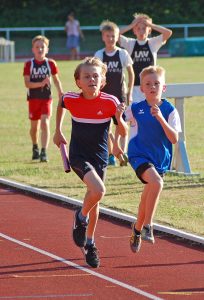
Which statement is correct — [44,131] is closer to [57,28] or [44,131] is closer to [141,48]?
[141,48]

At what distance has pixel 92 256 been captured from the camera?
10.1 metres

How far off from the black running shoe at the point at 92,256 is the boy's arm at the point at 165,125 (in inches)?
48.6

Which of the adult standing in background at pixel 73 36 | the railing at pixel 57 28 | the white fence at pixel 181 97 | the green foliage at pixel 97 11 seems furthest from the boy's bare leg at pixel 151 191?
the green foliage at pixel 97 11

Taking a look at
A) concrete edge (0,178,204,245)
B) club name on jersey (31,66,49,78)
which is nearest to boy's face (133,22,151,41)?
club name on jersey (31,66,49,78)

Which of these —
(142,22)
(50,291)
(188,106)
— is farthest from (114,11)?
(50,291)

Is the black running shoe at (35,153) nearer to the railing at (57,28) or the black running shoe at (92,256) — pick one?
the black running shoe at (92,256)

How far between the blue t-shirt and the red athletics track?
0.89 metres

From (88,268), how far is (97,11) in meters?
49.8

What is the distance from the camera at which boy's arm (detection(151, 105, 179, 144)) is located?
33.2ft

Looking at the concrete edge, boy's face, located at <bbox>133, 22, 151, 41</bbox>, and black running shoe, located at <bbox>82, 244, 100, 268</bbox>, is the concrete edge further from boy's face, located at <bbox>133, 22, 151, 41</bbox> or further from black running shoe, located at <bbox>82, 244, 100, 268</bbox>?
boy's face, located at <bbox>133, 22, 151, 41</bbox>

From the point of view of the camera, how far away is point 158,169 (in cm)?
1060

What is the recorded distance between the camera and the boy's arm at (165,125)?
1013 cm

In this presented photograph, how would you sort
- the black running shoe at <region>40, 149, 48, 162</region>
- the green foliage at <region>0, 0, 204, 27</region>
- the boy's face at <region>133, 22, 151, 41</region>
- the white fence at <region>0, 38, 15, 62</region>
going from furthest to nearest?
the green foliage at <region>0, 0, 204, 27</region> < the white fence at <region>0, 38, 15, 62</region> < the black running shoe at <region>40, 149, 48, 162</region> < the boy's face at <region>133, 22, 151, 41</region>

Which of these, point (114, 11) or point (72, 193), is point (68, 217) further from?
point (114, 11)
